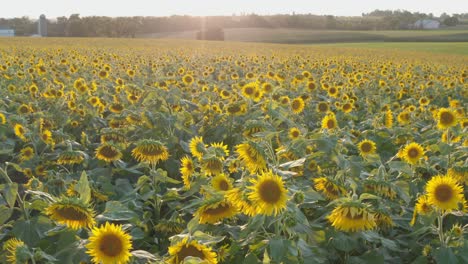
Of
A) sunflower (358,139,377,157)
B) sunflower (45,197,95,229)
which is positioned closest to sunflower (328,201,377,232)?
sunflower (45,197,95,229)

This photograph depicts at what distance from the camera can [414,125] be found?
18.1ft

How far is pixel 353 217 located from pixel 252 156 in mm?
571

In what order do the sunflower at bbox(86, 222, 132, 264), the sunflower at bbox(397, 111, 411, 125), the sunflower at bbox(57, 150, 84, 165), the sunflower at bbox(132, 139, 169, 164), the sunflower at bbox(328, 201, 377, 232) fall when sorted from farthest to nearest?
the sunflower at bbox(397, 111, 411, 125), the sunflower at bbox(57, 150, 84, 165), the sunflower at bbox(132, 139, 169, 164), the sunflower at bbox(328, 201, 377, 232), the sunflower at bbox(86, 222, 132, 264)

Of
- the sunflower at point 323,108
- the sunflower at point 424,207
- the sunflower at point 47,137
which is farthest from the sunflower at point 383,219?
the sunflower at point 323,108

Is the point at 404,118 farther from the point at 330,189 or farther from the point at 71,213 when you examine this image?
the point at 71,213

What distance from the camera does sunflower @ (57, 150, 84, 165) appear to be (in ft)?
11.0

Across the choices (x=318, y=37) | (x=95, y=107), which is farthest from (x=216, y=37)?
(x=95, y=107)

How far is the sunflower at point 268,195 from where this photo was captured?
1980 millimetres

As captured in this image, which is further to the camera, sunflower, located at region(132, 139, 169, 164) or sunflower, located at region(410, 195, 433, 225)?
sunflower, located at region(132, 139, 169, 164)

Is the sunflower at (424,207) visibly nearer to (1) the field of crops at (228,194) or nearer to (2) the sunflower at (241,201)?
(1) the field of crops at (228,194)

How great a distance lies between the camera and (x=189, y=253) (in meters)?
1.93

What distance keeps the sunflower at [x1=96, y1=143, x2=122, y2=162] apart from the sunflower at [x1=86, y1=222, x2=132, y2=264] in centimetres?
177

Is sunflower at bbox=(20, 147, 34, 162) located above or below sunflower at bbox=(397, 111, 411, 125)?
below

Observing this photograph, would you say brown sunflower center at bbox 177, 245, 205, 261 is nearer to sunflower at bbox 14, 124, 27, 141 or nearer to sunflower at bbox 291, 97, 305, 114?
sunflower at bbox 14, 124, 27, 141
